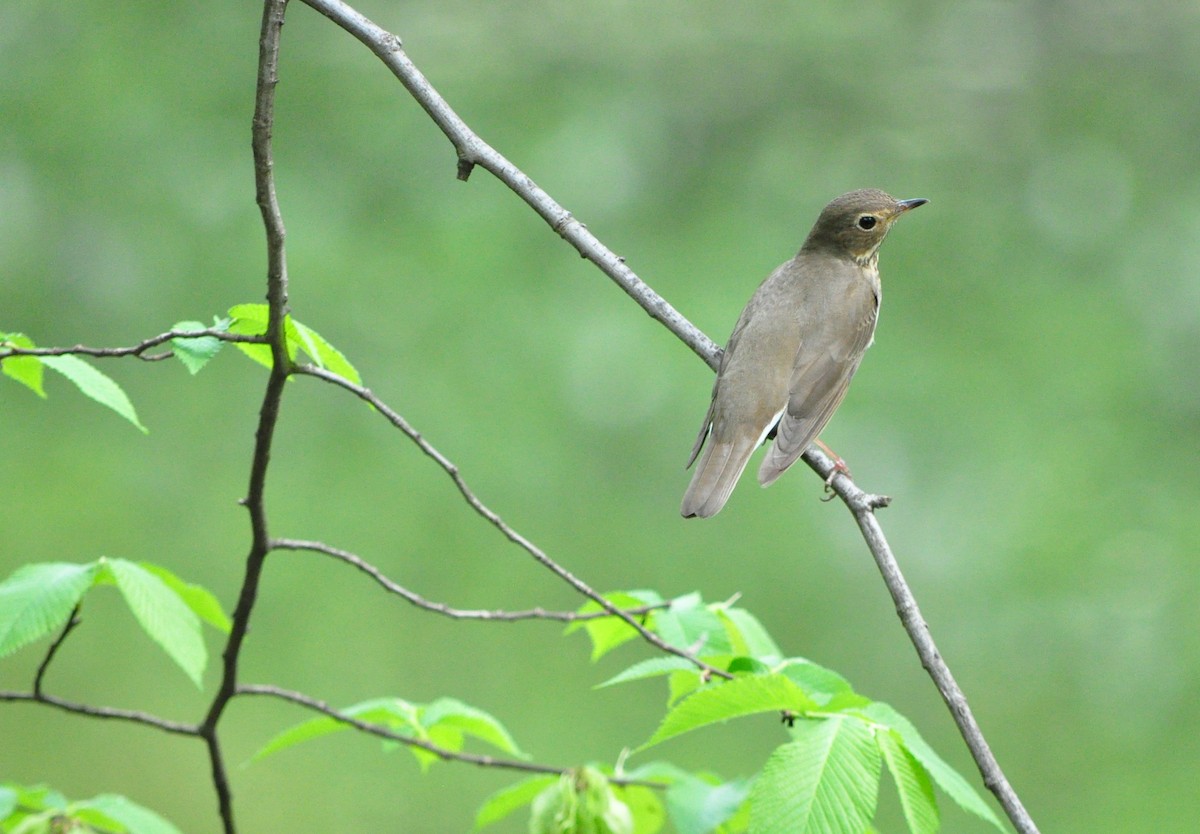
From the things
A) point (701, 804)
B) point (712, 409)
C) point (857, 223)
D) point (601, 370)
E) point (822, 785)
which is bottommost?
point (822, 785)

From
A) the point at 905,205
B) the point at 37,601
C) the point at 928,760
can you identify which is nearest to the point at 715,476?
the point at 928,760

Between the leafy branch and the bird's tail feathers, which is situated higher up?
the bird's tail feathers

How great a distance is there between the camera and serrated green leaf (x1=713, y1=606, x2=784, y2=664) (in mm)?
1679

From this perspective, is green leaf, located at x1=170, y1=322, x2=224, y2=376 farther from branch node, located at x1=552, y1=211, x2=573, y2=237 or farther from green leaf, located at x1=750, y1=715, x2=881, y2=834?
green leaf, located at x1=750, y1=715, x2=881, y2=834

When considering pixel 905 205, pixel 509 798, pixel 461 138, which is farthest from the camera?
pixel 905 205

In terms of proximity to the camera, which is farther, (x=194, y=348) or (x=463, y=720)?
(x=463, y=720)

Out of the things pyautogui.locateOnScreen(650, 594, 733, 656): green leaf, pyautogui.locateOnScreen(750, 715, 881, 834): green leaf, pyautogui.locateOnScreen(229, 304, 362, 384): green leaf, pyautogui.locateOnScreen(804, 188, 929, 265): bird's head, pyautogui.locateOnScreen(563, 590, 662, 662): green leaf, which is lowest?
pyautogui.locateOnScreen(750, 715, 881, 834): green leaf

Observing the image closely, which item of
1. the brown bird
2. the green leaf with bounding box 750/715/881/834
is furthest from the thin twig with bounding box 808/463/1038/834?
the brown bird

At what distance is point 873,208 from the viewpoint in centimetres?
276

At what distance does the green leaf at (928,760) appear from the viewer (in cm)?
130

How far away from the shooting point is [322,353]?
1542 millimetres

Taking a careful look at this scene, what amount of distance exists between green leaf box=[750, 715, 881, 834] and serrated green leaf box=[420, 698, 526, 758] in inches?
19.6

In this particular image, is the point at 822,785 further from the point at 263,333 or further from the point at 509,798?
the point at 263,333

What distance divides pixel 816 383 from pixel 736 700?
125 cm
